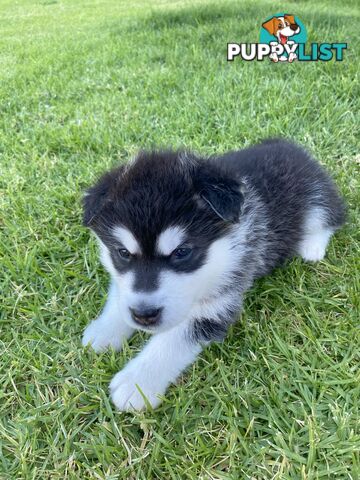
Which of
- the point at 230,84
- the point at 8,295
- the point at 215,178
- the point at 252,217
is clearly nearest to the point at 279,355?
the point at 252,217

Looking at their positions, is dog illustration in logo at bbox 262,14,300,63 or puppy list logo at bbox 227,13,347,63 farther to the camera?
dog illustration in logo at bbox 262,14,300,63

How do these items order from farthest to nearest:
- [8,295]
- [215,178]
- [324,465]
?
[8,295], [215,178], [324,465]

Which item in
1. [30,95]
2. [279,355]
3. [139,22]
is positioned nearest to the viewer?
[279,355]

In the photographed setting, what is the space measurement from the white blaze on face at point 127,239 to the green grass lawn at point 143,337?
0.77 meters

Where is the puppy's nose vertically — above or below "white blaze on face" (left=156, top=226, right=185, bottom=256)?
below

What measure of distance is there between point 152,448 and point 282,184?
200 centimetres

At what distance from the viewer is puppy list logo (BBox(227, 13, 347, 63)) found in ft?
20.8

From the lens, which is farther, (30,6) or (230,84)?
(30,6)

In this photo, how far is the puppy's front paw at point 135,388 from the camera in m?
2.51

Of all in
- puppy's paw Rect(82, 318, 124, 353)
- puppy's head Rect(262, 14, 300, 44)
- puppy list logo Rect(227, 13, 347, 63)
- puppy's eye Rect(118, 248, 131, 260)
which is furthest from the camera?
puppy's head Rect(262, 14, 300, 44)

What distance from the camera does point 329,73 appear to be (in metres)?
5.88

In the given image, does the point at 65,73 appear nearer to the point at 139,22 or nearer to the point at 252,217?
the point at 139,22

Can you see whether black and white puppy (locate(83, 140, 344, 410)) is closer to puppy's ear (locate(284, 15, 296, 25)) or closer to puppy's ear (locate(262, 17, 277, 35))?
puppy's ear (locate(262, 17, 277, 35))

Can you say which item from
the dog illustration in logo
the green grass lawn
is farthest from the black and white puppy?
the dog illustration in logo
